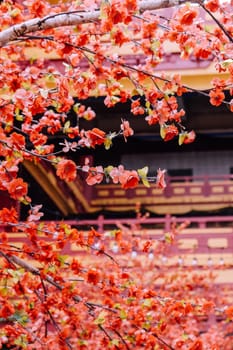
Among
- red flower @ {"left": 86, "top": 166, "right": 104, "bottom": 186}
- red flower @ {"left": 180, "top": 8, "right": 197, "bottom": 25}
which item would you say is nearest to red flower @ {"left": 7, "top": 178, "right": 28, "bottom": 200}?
red flower @ {"left": 86, "top": 166, "right": 104, "bottom": 186}

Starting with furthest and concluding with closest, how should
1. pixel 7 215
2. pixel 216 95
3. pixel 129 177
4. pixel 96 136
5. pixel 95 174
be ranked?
pixel 7 215 → pixel 216 95 → pixel 96 136 → pixel 95 174 → pixel 129 177

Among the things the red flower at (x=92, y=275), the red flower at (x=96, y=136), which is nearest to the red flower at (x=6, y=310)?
the red flower at (x=92, y=275)

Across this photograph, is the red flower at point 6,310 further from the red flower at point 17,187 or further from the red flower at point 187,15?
the red flower at point 187,15

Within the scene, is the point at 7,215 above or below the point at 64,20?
below

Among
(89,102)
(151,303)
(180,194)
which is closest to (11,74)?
(151,303)

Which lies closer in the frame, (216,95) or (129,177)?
(129,177)

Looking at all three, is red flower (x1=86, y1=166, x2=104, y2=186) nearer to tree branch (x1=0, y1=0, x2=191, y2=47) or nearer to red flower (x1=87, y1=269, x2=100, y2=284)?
tree branch (x1=0, y1=0, x2=191, y2=47)

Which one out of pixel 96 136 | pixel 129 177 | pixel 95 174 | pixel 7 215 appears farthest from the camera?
pixel 7 215

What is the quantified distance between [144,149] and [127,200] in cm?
137

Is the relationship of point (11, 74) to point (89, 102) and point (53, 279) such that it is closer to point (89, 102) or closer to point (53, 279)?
point (53, 279)

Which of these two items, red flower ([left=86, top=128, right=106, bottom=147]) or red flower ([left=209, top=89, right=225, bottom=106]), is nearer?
red flower ([left=86, top=128, right=106, bottom=147])

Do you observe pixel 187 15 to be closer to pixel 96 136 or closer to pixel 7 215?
pixel 96 136

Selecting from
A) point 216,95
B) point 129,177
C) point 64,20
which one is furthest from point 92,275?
point 64,20

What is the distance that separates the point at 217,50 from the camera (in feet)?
11.5
